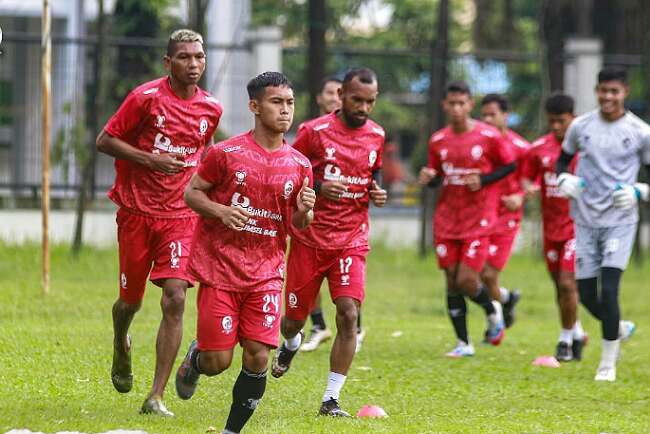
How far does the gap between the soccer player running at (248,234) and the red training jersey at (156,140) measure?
3.71 feet

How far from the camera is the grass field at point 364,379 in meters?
9.11

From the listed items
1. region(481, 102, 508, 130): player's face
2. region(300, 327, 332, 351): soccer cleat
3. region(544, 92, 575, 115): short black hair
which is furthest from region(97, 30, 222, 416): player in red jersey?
Result: region(481, 102, 508, 130): player's face

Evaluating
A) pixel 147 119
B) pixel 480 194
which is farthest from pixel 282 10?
pixel 147 119

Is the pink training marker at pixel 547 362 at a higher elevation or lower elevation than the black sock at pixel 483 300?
lower

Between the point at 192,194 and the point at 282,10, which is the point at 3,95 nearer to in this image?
the point at 282,10

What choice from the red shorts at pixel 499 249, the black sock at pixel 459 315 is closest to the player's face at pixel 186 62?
the black sock at pixel 459 315

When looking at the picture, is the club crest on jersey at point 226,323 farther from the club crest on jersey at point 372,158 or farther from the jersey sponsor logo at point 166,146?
the club crest on jersey at point 372,158

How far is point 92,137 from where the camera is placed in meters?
21.0

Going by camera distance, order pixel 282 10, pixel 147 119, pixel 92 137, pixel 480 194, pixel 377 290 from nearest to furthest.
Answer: pixel 147 119 → pixel 480 194 → pixel 377 290 → pixel 92 137 → pixel 282 10

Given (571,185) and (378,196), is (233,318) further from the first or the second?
(571,185)

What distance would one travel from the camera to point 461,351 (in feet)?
43.5

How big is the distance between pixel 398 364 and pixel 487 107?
3.88 metres

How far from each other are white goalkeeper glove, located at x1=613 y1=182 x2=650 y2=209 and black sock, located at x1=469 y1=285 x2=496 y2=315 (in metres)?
2.25

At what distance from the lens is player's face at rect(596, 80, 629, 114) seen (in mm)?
11633
